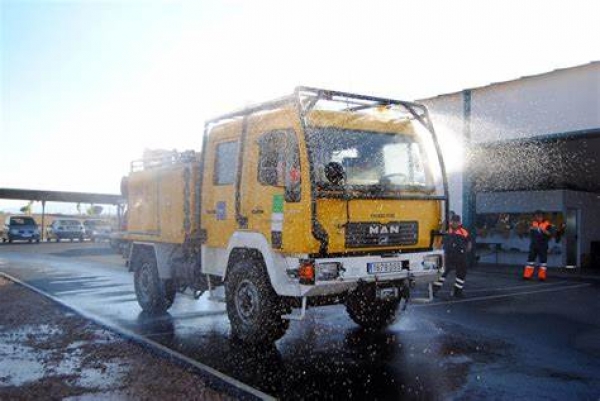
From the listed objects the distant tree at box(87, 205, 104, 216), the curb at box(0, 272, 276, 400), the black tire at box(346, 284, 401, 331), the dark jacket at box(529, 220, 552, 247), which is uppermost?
the distant tree at box(87, 205, 104, 216)

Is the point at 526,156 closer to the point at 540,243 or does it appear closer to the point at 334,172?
the point at 540,243

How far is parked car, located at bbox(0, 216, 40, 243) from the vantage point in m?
33.9

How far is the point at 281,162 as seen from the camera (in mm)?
5973

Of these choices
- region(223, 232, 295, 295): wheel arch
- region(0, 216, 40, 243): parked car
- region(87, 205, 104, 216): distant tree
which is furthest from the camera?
region(87, 205, 104, 216): distant tree

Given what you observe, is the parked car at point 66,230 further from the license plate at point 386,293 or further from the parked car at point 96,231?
the license plate at point 386,293

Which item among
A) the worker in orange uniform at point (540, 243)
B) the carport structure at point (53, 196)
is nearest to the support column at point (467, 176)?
the worker in orange uniform at point (540, 243)

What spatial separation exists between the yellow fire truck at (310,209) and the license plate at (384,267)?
2 cm

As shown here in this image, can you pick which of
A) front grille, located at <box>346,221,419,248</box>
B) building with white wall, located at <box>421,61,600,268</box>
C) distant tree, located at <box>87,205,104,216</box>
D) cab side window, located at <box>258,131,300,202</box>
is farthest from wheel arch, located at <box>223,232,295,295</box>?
distant tree, located at <box>87,205,104,216</box>

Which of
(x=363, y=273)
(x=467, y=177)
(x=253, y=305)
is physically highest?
(x=467, y=177)

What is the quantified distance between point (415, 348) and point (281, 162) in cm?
283

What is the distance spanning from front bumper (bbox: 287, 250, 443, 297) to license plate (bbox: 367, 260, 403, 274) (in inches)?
0.9

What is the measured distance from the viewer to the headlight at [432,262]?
6.95 m

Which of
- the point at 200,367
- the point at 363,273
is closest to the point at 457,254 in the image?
the point at 363,273

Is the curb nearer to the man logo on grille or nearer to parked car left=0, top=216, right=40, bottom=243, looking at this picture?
the man logo on grille
